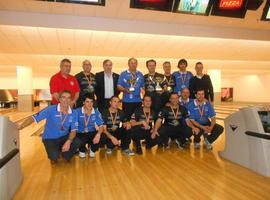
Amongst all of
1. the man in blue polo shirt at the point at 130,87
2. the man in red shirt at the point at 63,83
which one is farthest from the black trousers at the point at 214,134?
the man in red shirt at the point at 63,83

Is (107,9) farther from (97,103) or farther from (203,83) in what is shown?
(203,83)

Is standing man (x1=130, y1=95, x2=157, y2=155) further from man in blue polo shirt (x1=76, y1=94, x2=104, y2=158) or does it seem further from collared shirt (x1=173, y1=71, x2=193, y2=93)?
collared shirt (x1=173, y1=71, x2=193, y2=93)

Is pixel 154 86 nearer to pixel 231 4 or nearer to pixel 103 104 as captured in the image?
pixel 103 104

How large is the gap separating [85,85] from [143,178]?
74.0 inches

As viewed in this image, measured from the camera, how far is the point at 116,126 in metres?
3.88

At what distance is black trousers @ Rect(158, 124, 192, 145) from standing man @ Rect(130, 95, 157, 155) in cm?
16

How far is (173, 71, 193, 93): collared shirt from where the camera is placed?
4648 millimetres

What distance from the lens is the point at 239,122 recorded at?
3293 mm

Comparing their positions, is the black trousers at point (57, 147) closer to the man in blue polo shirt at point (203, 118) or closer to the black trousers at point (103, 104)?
the black trousers at point (103, 104)

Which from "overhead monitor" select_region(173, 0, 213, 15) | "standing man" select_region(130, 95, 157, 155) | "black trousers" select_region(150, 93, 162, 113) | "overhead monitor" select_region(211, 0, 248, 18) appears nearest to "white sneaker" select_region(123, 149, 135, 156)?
"standing man" select_region(130, 95, 157, 155)

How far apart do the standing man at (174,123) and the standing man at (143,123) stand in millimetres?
151

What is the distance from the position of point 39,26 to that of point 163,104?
2.96m

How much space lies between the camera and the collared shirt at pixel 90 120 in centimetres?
367

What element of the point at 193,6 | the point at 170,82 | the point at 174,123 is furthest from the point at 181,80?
the point at 193,6
